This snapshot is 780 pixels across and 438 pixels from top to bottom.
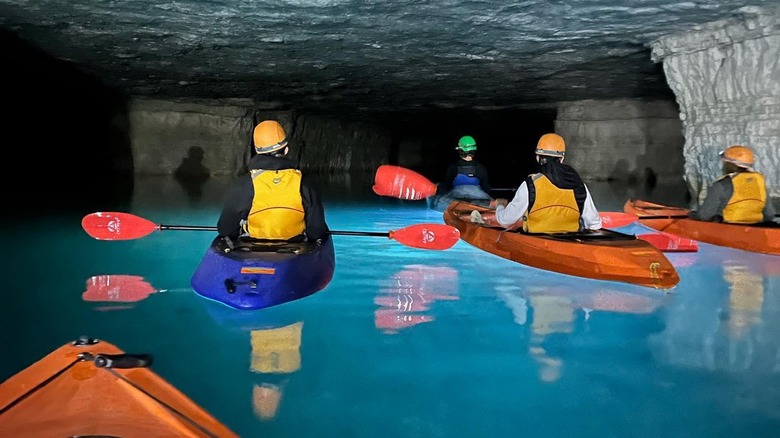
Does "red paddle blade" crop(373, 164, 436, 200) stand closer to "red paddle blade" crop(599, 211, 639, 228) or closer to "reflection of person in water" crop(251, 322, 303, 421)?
"red paddle blade" crop(599, 211, 639, 228)

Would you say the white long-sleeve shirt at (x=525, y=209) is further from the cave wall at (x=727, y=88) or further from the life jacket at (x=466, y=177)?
the life jacket at (x=466, y=177)

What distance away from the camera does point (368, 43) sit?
31.3ft

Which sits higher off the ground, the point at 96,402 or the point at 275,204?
the point at 275,204

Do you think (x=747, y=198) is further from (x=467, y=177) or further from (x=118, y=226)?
(x=118, y=226)

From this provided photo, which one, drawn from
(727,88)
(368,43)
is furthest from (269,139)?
(727,88)

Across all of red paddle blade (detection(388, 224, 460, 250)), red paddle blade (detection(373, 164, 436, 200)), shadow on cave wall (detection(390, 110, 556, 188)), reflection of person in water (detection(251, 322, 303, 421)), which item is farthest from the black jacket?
shadow on cave wall (detection(390, 110, 556, 188))

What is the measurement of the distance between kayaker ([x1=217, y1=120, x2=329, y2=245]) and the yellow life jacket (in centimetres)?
198

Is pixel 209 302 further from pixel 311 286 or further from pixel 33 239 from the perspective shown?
pixel 33 239

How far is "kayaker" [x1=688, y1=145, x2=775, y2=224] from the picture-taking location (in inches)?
273

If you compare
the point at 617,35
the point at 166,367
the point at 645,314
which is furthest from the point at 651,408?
the point at 617,35

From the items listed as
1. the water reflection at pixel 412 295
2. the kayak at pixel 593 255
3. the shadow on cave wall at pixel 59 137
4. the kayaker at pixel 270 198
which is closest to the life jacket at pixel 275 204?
the kayaker at pixel 270 198

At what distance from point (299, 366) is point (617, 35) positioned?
285 inches

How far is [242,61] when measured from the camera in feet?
37.0

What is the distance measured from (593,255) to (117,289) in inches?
140
